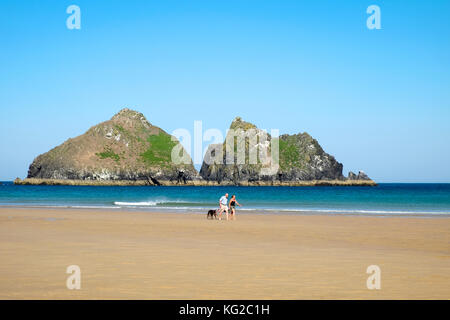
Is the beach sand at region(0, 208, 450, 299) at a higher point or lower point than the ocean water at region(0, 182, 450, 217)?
higher

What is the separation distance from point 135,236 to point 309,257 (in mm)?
9179

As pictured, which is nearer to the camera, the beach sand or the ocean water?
the beach sand

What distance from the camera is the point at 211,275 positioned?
11.0 meters

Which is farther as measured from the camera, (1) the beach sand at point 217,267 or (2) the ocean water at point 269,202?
(2) the ocean water at point 269,202

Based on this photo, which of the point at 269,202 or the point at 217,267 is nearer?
the point at 217,267

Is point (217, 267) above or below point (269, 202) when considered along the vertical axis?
above

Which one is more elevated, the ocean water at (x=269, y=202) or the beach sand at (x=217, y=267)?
the beach sand at (x=217, y=267)

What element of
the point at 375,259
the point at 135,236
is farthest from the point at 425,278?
the point at 135,236
